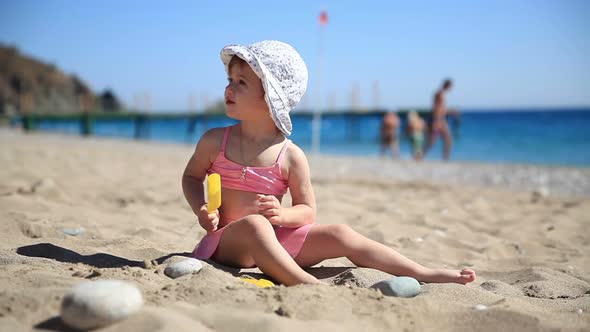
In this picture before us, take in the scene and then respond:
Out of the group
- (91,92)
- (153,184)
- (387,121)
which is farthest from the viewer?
(91,92)

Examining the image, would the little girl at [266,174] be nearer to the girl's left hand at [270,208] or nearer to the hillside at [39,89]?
the girl's left hand at [270,208]

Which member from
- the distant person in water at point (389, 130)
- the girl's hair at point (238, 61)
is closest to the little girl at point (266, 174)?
the girl's hair at point (238, 61)

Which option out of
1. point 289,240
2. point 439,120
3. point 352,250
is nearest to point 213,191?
point 289,240

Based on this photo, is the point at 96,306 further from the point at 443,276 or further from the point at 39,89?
the point at 39,89

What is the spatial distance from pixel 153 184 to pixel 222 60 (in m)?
3.34

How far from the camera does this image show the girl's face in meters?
2.51

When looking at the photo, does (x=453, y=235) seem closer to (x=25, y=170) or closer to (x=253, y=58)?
(x=253, y=58)

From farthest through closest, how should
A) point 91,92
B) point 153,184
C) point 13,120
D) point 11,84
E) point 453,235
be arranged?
point 91,92 → point 11,84 → point 13,120 → point 153,184 → point 453,235

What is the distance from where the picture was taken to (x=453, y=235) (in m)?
3.88

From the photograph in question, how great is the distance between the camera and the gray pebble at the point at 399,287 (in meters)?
2.12

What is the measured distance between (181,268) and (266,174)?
60 cm

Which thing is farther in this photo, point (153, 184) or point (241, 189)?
point (153, 184)

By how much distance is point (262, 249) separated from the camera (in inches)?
90.4

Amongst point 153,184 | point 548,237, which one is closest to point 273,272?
point 548,237
